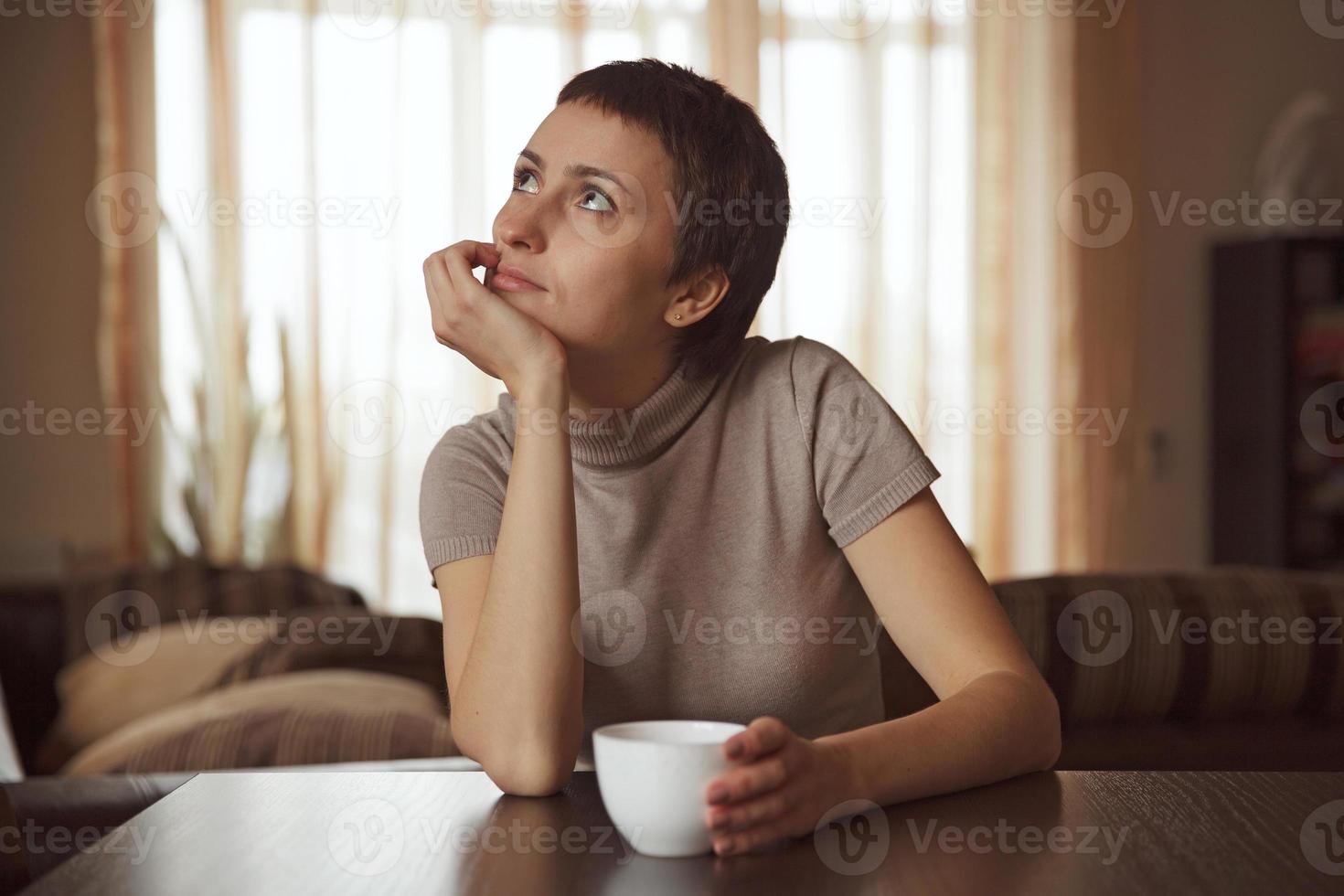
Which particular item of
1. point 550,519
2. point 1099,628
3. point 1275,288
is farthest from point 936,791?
point 1275,288

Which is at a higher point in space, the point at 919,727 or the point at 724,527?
the point at 724,527

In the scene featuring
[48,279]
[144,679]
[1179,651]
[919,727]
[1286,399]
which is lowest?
[144,679]

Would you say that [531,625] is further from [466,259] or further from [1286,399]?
[1286,399]

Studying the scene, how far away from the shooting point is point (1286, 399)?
4562 millimetres

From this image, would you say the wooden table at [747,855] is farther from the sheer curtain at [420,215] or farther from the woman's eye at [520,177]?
the sheer curtain at [420,215]

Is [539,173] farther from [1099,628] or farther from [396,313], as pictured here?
[396,313]

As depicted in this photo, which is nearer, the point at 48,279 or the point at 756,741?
the point at 756,741

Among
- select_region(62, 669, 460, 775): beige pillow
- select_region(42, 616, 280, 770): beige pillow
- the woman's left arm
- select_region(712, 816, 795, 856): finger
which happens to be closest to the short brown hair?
the woman's left arm

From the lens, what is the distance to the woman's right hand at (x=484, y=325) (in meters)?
1.13

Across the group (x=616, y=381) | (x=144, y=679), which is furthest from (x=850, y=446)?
(x=144, y=679)

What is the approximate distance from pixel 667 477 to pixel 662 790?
554mm

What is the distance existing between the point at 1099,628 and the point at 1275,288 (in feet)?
11.5

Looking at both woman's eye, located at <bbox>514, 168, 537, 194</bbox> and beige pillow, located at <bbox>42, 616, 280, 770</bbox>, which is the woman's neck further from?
beige pillow, located at <bbox>42, 616, 280, 770</bbox>

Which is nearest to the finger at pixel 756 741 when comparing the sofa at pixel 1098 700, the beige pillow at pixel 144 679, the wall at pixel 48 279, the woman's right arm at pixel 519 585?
the woman's right arm at pixel 519 585
